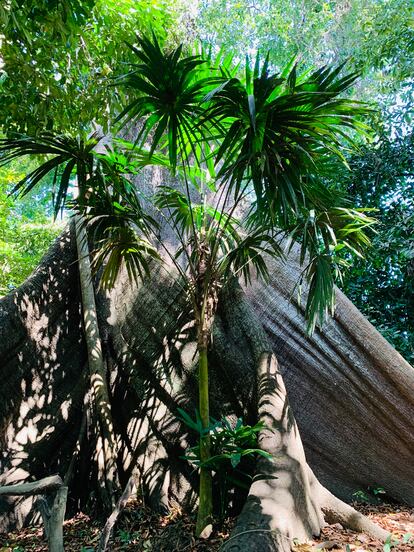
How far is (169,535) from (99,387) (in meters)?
1.22

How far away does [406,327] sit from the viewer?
17.1 feet

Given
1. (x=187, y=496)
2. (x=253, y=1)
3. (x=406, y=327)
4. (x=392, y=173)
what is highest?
(x=253, y=1)

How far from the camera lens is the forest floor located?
2729 mm

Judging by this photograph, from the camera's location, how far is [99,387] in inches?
151

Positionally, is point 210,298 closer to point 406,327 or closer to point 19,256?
point 406,327

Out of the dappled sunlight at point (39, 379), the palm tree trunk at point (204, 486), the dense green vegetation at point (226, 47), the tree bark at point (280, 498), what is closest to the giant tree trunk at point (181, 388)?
the dappled sunlight at point (39, 379)

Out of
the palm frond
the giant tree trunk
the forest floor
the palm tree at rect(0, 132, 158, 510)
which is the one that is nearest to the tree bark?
the forest floor

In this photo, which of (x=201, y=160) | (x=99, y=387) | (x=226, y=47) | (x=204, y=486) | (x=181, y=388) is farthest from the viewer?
(x=226, y=47)

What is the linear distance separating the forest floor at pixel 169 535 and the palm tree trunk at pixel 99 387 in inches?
9.3

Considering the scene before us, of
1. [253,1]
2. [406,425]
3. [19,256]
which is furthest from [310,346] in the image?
[253,1]

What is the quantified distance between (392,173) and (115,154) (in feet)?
11.5

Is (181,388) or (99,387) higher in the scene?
(99,387)

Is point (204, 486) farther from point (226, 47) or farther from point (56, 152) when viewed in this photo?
point (226, 47)

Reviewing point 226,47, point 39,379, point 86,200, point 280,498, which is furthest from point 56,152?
point 226,47
